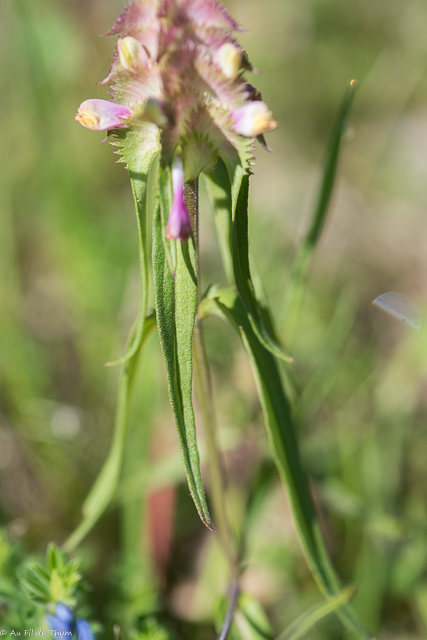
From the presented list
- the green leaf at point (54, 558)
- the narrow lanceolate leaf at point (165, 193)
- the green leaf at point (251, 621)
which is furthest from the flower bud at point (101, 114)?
the green leaf at point (251, 621)

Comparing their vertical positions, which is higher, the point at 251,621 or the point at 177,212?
the point at 177,212

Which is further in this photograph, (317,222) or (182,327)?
(317,222)

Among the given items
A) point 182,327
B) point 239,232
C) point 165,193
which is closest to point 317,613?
point 182,327

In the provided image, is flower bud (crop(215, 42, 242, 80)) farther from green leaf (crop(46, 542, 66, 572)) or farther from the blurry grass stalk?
green leaf (crop(46, 542, 66, 572))

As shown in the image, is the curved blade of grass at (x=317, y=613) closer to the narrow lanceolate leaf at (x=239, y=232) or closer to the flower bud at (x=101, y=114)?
the narrow lanceolate leaf at (x=239, y=232)

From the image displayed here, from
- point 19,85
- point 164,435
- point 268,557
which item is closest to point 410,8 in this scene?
point 19,85

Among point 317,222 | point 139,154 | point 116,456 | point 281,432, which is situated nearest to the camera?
point 139,154

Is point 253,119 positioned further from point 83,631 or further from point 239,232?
point 83,631
